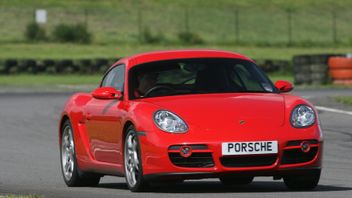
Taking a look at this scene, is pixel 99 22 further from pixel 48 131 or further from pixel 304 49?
pixel 48 131

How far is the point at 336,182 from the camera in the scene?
470 inches

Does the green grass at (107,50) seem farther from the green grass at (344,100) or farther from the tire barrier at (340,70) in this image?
the green grass at (344,100)

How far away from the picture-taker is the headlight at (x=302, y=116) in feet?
35.3

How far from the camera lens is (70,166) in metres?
12.8

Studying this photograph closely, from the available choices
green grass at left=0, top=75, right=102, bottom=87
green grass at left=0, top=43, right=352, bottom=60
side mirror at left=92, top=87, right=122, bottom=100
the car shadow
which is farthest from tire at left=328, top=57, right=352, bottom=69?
side mirror at left=92, top=87, right=122, bottom=100

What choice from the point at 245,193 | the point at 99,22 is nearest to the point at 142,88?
the point at 245,193

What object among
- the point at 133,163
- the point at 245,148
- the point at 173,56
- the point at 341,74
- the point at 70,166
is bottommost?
the point at 341,74

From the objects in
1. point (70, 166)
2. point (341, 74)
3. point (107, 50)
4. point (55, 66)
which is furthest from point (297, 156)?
point (107, 50)

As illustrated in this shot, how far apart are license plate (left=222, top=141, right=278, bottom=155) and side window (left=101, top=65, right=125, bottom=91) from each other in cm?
171

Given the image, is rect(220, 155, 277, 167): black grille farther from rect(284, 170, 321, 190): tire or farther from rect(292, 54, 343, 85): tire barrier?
rect(292, 54, 343, 85): tire barrier

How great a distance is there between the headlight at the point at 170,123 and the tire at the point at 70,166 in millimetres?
1916

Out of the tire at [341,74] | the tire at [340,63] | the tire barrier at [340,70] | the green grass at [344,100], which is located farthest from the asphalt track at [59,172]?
the tire at [341,74]

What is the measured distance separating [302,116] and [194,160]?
1.00 metres

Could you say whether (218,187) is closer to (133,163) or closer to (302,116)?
(133,163)
